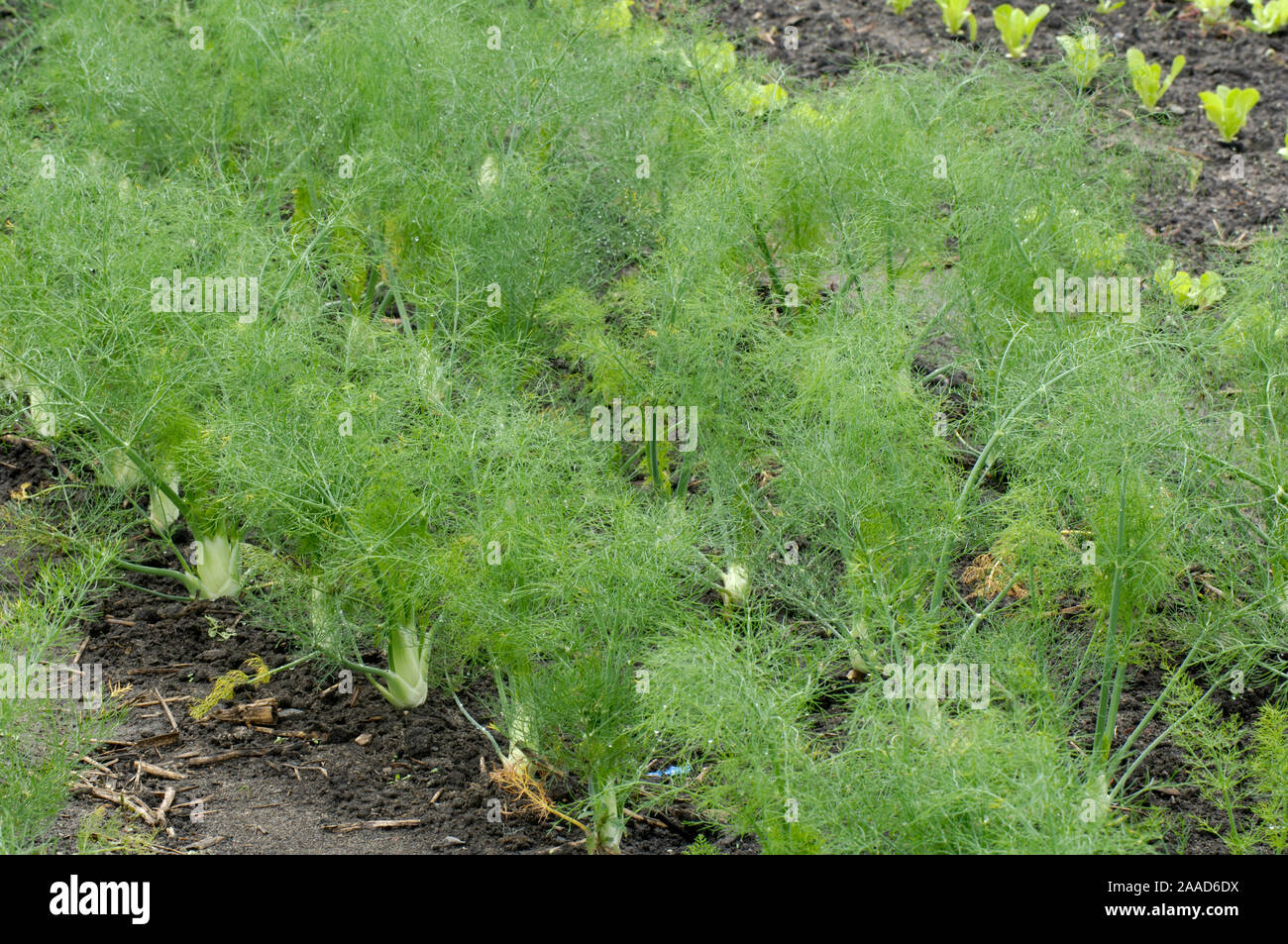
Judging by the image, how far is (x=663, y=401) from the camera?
4355mm

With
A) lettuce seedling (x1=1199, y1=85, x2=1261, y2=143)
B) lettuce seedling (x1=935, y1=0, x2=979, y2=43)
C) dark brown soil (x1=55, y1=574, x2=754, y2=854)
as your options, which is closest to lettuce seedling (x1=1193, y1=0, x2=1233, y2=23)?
lettuce seedling (x1=1199, y1=85, x2=1261, y2=143)

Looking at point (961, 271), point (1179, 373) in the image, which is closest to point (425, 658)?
point (961, 271)

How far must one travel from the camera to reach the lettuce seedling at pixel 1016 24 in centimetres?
673

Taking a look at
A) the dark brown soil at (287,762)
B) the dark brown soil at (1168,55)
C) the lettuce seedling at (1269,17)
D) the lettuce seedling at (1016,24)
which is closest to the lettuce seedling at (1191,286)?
the dark brown soil at (1168,55)

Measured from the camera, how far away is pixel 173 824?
3594mm

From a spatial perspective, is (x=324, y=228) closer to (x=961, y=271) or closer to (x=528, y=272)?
(x=528, y=272)

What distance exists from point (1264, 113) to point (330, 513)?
17.6 ft

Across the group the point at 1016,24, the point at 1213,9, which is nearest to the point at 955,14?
the point at 1016,24

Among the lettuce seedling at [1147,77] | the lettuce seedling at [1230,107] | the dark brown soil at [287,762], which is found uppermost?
the lettuce seedling at [1147,77]

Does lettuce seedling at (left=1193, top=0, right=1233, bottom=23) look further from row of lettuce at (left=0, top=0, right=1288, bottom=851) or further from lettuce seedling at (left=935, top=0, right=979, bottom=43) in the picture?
row of lettuce at (left=0, top=0, right=1288, bottom=851)

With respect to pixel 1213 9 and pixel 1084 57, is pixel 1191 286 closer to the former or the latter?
pixel 1084 57

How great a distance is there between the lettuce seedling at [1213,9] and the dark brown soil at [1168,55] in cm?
6

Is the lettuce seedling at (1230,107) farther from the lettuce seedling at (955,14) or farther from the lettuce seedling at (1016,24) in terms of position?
the lettuce seedling at (955,14)
